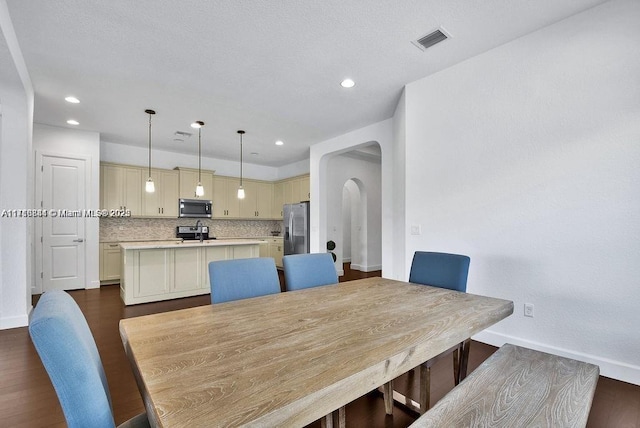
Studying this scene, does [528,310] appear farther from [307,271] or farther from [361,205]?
[361,205]

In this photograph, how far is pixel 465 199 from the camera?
2.97 m

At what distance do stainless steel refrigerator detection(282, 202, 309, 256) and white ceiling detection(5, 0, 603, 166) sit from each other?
8.17 ft

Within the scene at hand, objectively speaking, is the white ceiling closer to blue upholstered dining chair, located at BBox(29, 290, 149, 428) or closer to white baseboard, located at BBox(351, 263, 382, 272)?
blue upholstered dining chair, located at BBox(29, 290, 149, 428)

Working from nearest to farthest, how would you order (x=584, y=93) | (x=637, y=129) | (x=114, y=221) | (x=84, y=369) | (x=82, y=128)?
(x=84, y=369) < (x=637, y=129) < (x=584, y=93) < (x=82, y=128) < (x=114, y=221)

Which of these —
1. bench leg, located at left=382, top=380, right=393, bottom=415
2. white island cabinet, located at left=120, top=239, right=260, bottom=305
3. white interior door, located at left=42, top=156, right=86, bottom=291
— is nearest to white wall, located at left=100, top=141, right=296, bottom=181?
white interior door, located at left=42, top=156, right=86, bottom=291

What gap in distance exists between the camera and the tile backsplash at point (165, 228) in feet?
18.7

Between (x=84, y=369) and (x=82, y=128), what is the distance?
584cm

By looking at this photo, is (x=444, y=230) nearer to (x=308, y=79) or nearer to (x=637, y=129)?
(x=637, y=129)

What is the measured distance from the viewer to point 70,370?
0.72m

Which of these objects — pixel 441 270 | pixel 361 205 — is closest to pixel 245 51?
pixel 441 270

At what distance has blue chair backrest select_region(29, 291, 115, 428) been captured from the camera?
691 millimetres

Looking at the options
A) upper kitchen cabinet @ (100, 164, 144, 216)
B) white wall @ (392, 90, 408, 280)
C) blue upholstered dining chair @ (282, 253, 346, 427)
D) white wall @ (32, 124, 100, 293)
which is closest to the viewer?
blue upholstered dining chair @ (282, 253, 346, 427)

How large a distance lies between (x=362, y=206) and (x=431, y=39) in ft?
16.3

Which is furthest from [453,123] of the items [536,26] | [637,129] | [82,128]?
[82,128]
